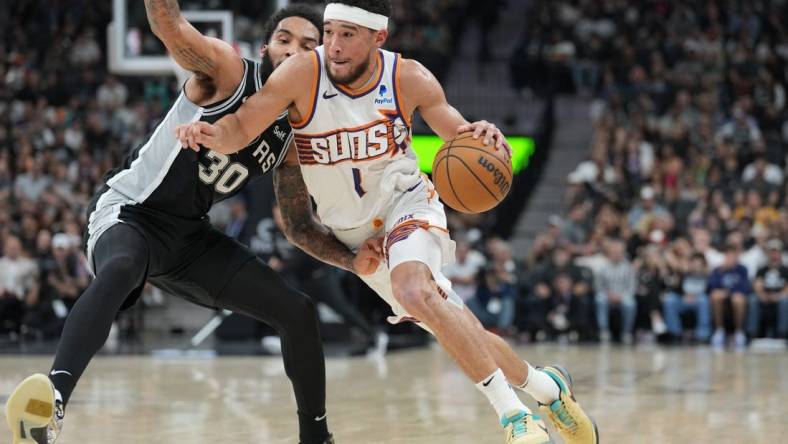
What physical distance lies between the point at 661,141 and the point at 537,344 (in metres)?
4.64

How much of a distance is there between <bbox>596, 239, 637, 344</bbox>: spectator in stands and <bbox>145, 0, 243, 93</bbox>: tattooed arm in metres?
9.78

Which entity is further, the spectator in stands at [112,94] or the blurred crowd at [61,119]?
the spectator in stands at [112,94]

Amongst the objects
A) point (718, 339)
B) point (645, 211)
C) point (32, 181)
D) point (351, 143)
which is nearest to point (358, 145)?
point (351, 143)

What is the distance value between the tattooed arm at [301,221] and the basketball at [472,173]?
604 millimetres

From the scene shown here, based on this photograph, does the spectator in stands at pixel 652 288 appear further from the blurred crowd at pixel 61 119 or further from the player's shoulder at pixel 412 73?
the player's shoulder at pixel 412 73

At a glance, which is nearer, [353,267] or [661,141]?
[353,267]

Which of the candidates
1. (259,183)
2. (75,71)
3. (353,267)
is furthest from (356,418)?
(75,71)

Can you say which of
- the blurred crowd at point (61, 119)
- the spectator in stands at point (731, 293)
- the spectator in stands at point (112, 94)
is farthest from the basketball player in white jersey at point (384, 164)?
the spectator in stands at point (112, 94)

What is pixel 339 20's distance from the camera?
4.79m

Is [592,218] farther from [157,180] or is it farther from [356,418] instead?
[157,180]

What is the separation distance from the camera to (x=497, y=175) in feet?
15.8

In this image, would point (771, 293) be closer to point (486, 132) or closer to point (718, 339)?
point (718, 339)

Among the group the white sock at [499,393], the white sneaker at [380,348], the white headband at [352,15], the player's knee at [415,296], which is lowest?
the white sneaker at [380,348]

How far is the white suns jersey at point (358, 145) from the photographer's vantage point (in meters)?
4.85
